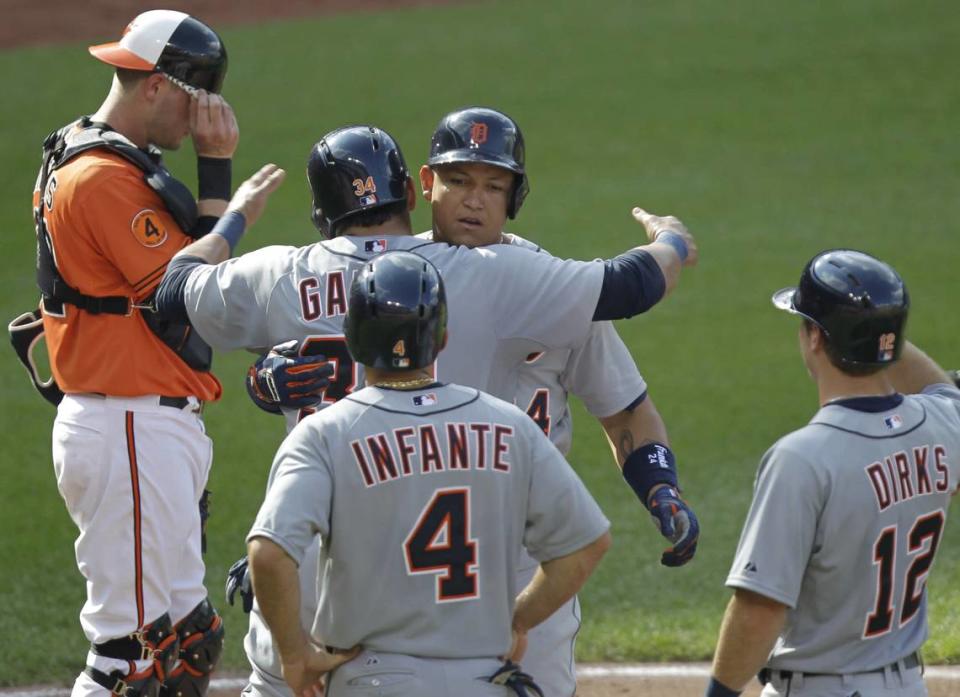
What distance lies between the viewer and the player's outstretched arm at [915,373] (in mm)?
3631

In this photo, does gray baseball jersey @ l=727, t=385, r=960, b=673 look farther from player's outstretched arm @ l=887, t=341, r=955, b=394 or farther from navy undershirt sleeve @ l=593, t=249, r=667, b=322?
navy undershirt sleeve @ l=593, t=249, r=667, b=322

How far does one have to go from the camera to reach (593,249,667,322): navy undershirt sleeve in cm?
369

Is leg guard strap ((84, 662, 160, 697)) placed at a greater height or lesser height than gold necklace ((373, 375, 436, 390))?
lesser

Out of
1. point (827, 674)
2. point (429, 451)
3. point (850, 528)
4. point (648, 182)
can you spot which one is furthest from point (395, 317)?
point (648, 182)

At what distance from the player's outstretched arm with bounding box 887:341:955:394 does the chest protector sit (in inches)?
80.1

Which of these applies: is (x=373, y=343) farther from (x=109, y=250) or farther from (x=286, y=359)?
(x=109, y=250)

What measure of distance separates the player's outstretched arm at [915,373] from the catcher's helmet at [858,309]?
0.35m

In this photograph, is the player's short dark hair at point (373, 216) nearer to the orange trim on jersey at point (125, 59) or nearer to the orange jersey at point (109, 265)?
the orange jersey at point (109, 265)

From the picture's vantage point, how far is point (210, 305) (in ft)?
12.2

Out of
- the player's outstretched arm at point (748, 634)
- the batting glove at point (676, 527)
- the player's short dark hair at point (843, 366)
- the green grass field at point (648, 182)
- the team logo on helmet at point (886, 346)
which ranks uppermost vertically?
the team logo on helmet at point (886, 346)

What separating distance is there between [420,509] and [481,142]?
129 cm

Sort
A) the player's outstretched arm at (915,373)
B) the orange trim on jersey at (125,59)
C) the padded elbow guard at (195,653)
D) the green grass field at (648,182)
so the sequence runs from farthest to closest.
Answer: the green grass field at (648,182) < the padded elbow guard at (195,653) < the orange trim on jersey at (125,59) < the player's outstretched arm at (915,373)

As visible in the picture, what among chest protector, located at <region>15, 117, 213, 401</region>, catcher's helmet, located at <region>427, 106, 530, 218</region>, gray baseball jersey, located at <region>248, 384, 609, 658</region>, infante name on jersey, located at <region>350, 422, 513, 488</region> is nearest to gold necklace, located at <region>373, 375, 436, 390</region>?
gray baseball jersey, located at <region>248, 384, 609, 658</region>

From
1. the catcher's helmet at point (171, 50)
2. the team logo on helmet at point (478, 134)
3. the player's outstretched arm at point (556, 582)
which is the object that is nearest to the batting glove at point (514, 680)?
the player's outstretched arm at point (556, 582)
